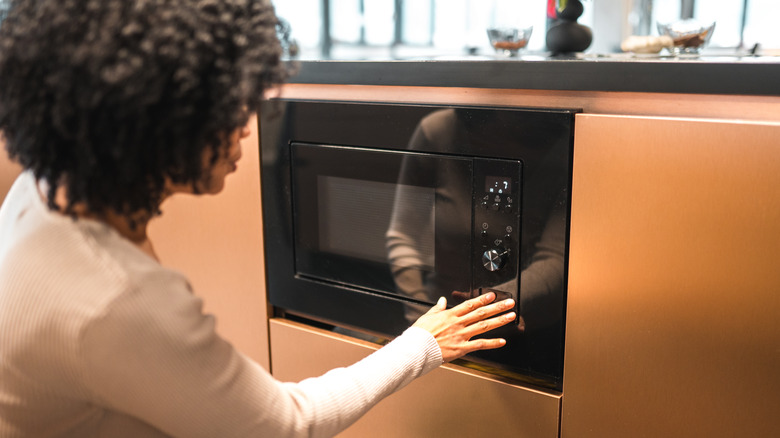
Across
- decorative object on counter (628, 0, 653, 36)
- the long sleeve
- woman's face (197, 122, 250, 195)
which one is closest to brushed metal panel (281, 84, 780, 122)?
woman's face (197, 122, 250, 195)

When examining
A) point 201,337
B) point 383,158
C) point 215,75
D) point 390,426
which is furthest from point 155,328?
point 390,426

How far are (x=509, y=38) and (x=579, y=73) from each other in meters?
0.30

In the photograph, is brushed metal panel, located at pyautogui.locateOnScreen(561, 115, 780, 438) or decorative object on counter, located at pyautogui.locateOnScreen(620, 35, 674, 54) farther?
decorative object on counter, located at pyautogui.locateOnScreen(620, 35, 674, 54)

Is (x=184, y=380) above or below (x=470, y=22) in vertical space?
below

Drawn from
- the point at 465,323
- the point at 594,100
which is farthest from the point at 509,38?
the point at 465,323

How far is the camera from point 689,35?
1038 mm

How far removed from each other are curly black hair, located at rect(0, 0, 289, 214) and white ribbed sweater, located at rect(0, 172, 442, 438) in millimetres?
53

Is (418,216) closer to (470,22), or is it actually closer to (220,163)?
(220,163)

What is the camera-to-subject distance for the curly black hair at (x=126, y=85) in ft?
2.00

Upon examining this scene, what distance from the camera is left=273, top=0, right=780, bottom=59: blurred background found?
7.19ft

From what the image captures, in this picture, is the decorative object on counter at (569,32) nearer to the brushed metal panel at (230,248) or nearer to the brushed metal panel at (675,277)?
the brushed metal panel at (675,277)

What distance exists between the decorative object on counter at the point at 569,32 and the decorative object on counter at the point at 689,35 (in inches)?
5.0

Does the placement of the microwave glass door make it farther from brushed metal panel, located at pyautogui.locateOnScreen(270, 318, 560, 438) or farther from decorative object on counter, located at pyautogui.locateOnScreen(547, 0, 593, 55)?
decorative object on counter, located at pyautogui.locateOnScreen(547, 0, 593, 55)

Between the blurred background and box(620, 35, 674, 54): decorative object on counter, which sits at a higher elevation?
box(620, 35, 674, 54): decorative object on counter
